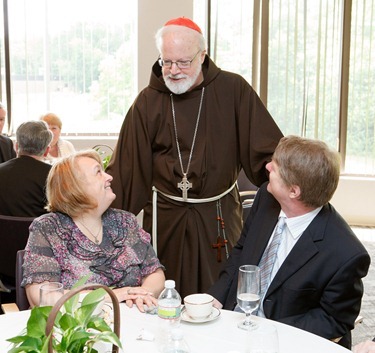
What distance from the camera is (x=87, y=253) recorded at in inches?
96.9

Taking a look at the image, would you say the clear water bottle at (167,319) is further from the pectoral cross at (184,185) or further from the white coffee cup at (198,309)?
the pectoral cross at (184,185)

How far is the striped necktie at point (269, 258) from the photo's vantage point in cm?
242

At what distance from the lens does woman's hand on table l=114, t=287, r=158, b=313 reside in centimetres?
216

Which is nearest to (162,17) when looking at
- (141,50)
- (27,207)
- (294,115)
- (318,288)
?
(141,50)

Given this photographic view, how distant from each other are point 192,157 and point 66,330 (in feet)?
6.17

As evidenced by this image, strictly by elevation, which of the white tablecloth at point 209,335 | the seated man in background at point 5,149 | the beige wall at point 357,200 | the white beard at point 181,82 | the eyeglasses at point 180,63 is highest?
the eyeglasses at point 180,63

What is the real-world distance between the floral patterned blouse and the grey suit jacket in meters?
0.55

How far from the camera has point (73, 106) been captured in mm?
7246

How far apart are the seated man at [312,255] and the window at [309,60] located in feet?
16.2

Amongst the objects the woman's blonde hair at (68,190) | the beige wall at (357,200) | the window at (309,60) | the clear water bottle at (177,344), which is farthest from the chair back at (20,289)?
the beige wall at (357,200)

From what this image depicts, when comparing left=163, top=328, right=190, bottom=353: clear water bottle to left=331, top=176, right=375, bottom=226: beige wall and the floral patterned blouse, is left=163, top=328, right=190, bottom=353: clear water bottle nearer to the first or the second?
the floral patterned blouse

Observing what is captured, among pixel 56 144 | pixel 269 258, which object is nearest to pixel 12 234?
pixel 269 258

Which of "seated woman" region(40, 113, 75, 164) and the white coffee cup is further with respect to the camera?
"seated woman" region(40, 113, 75, 164)

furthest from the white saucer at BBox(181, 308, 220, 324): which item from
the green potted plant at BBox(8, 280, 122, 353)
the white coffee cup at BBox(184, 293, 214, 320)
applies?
the green potted plant at BBox(8, 280, 122, 353)
